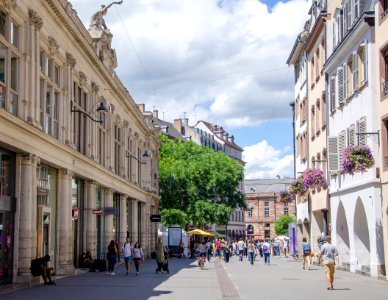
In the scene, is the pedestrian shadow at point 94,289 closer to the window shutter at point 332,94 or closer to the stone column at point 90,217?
the stone column at point 90,217

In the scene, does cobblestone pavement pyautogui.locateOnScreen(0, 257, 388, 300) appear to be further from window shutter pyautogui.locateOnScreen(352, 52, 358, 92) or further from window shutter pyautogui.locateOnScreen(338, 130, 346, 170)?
window shutter pyautogui.locateOnScreen(352, 52, 358, 92)

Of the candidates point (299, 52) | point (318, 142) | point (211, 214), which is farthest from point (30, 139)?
point (211, 214)

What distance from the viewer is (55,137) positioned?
25375 millimetres

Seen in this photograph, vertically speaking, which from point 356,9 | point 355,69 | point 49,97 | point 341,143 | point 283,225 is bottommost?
point 283,225

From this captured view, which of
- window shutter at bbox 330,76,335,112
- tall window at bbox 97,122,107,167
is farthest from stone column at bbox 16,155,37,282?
window shutter at bbox 330,76,335,112

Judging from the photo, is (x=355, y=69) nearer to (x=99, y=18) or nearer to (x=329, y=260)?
(x=329, y=260)

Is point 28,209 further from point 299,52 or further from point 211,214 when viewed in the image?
point 211,214

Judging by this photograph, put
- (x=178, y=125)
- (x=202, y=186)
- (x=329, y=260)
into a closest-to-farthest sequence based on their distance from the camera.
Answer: (x=329, y=260) → (x=202, y=186) → (x=178, y=125)

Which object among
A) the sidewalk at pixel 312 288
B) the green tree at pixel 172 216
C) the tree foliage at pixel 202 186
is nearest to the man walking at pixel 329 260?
the sidewalk at pixel 312 288

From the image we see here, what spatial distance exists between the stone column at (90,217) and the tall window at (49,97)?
6111 millimetres

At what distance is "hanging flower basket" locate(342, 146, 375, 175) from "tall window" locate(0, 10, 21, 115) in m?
11.3

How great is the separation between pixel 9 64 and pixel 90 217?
1235cm

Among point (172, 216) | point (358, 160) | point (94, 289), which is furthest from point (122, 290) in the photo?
point (172, 216)

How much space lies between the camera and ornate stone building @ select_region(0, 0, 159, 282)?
20.5m
